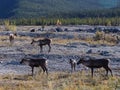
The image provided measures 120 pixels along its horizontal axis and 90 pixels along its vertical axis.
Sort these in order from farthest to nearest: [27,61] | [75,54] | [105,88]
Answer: [75,54], [27,61], [105,88]

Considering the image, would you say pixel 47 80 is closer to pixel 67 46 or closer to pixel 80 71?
pixel 80 71

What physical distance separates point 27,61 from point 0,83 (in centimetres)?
495

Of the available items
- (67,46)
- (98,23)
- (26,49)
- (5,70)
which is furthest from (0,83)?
(98,23)

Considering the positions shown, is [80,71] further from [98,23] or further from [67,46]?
[98,23]

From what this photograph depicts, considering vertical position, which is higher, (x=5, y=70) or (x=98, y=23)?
(x=5, y=70)

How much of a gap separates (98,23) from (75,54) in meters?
98.8

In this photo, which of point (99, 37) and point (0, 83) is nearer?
point (0, 83)

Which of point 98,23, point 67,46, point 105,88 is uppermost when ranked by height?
point 105,88

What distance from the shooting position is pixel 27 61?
30016 millimetres

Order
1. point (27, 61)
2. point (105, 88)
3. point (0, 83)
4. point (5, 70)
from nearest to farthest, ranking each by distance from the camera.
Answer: point (105, 88), point (0, 83), point (27, 61), point (5, 70)

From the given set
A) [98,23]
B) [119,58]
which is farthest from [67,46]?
[98,23]

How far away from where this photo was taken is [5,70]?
32.3 m

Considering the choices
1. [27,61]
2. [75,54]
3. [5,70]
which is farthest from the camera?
[75,54]

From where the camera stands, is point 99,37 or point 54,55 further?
point 99,37
